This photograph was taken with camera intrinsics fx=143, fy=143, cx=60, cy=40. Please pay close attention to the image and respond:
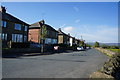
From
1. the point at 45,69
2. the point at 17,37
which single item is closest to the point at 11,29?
the point at 17,37

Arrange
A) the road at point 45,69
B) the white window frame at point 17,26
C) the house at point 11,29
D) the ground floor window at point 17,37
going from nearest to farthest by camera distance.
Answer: the road at point 45,69 → the house at point 11,29 → the ground floor window at point 17,37 → the white window frame at point 17,26

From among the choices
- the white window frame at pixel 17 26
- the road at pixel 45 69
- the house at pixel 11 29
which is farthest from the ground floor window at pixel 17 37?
the road at pixel 45 69

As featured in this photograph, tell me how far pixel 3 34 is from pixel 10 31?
2606 mm

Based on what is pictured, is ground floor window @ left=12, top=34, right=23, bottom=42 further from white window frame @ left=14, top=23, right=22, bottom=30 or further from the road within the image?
the road

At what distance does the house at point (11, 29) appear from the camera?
32719mm

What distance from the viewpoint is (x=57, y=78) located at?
7898 millimetres

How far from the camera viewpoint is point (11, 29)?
3531cm

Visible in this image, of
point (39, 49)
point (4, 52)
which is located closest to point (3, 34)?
point (39, 49)

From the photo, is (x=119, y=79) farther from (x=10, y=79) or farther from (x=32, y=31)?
(x=32, y=31)

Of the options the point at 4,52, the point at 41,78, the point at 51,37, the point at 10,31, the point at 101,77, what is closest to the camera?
the point at 101,77

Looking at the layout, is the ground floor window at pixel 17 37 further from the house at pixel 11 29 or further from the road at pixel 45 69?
the road at pixel 45 69

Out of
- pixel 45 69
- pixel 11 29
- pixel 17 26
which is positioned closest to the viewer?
pixel 45 69

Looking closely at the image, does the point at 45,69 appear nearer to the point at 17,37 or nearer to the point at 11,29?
the point at 11,29

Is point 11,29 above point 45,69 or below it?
above
